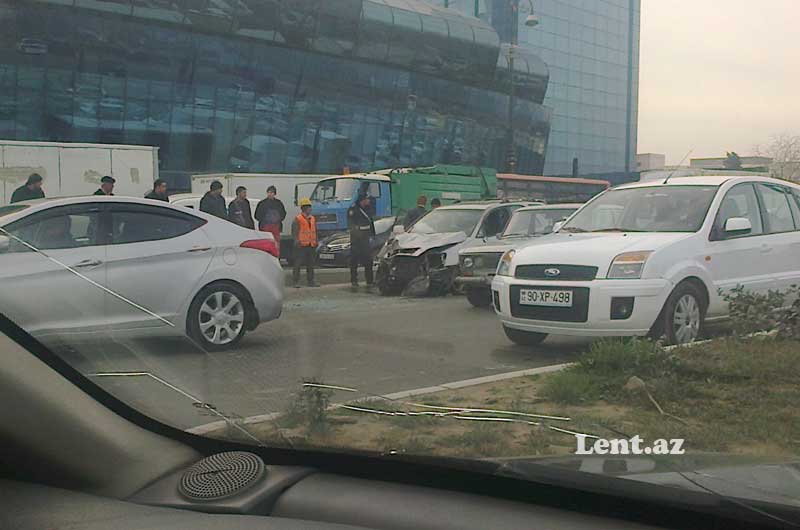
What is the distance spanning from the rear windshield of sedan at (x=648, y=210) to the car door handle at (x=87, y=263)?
204 centimetres

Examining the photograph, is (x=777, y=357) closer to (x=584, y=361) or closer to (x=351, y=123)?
(x=584, y=361)

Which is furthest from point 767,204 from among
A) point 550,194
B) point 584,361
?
point 550,194

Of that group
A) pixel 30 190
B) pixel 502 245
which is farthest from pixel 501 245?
pixel 30 190

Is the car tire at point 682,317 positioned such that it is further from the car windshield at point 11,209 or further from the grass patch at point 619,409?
the car windshield at point 11,209

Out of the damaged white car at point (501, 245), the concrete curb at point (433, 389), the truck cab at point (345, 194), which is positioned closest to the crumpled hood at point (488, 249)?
the damaged white car at point (501, 245)

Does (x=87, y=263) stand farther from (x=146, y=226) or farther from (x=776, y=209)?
(x=776, y=209)

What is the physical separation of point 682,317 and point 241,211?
2.26 meters

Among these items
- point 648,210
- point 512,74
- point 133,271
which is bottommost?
point 133,271

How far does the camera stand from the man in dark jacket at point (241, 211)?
3.76 metres

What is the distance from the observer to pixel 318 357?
3641mm

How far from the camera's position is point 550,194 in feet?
11.7

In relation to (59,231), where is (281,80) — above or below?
above

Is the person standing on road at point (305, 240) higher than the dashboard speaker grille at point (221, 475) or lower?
higher

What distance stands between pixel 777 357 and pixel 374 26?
2.31m
